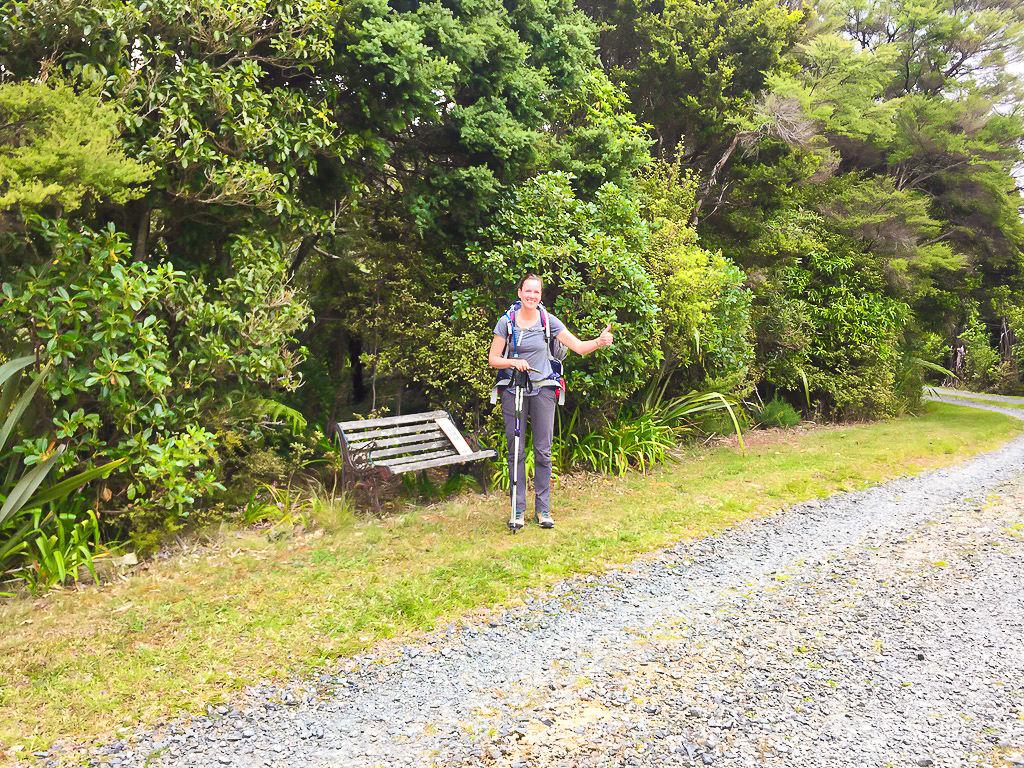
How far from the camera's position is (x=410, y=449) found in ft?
20.4

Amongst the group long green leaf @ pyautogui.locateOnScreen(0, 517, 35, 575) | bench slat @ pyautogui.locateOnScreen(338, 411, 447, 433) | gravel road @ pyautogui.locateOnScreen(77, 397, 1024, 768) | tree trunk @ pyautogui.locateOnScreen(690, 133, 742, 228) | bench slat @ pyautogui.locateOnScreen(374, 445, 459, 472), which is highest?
tree trunk @ pyautogui.locateOnScreen(690, 133, 742, 228)

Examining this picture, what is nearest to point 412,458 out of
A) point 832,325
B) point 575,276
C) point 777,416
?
point 575,276

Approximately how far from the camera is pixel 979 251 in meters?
16.1

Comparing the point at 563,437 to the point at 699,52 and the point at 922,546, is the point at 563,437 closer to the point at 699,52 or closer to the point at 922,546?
the point at 922,546

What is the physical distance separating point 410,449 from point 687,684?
3.71 metres

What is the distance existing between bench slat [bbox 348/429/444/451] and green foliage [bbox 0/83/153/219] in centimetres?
268

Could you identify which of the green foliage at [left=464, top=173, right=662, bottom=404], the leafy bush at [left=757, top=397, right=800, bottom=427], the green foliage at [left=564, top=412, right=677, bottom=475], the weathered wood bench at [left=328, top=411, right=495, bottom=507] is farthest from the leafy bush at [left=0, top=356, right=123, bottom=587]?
the leafy bush at [left=757, top=397, right=800, bottom=427]

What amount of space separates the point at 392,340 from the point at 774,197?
816 centimetres

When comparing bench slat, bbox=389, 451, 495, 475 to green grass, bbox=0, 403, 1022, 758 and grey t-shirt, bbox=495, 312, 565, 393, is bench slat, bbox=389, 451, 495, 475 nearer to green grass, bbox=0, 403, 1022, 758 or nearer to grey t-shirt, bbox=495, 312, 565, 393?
green grass, bbox=0, 403, 1022, 758

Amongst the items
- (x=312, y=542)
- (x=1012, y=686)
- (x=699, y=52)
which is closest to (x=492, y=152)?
(x=312, y=542)

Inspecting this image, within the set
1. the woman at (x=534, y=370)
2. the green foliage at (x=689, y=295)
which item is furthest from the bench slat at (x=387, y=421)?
the green foliage at (x=689, y=295)

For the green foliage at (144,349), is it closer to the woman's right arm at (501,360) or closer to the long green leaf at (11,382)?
the long green leaf at (11,382)

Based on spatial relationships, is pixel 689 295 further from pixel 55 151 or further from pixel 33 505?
pixel 33 505

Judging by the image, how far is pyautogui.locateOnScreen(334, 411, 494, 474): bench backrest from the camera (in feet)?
19.5
